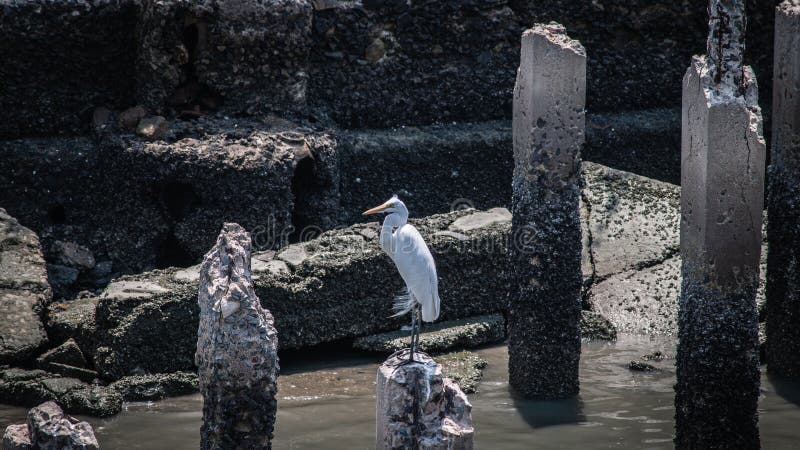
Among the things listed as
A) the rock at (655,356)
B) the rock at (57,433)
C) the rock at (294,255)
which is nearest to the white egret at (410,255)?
the rock at (294,255)

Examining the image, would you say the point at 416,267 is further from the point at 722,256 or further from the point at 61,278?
the point at 61,278

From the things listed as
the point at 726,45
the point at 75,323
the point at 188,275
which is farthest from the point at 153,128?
the point at 726,45

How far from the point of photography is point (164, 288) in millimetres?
7543

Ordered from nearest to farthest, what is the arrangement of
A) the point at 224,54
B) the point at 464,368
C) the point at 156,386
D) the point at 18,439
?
the point at 18,439 → the point at 156,386 → the point at 464,368 → the point at 224,54

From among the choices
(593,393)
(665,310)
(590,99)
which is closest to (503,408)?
(593,393)

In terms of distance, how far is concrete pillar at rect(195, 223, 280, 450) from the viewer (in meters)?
5.12

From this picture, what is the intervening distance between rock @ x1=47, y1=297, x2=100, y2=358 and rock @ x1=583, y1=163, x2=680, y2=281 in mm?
3795

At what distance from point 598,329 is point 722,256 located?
8.57 feet

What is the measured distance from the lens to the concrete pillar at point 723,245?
5.82 m

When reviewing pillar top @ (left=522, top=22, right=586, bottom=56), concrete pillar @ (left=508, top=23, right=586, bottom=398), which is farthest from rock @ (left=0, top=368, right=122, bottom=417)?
pillar top @ (left=522, top=22, right=586, bottom=56)

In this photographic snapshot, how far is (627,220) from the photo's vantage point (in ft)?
29.9

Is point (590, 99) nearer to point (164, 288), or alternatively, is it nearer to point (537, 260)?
point (537, 260)

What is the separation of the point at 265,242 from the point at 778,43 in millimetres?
4081

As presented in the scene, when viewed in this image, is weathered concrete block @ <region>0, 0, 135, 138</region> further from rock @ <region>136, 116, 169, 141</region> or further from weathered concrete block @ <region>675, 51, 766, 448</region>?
weathered concrete block @ <region>675, 51, 766, 448</region>
